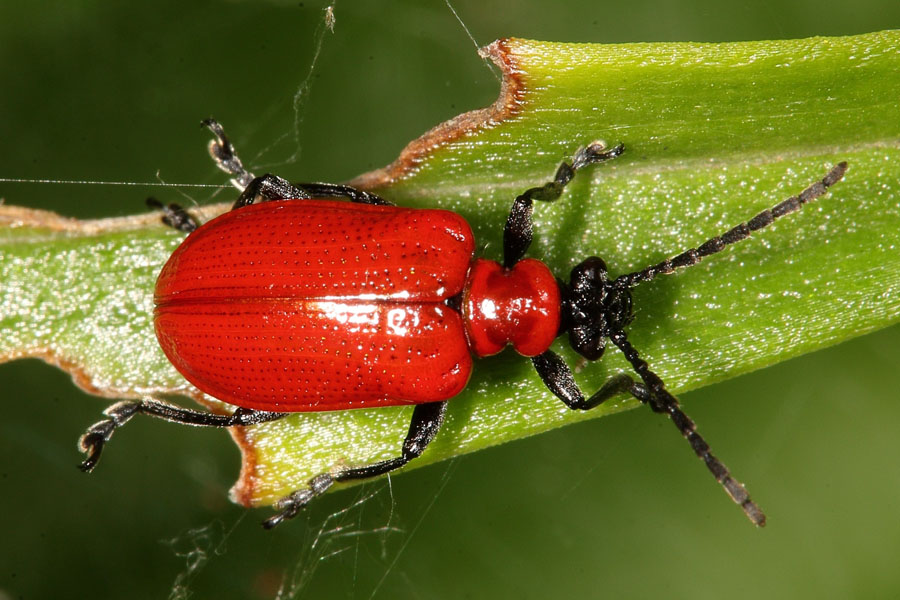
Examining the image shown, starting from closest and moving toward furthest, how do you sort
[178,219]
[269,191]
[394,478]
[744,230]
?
1. [744,230]
2. [178,219]
3. [269,191]
4. [394,478]

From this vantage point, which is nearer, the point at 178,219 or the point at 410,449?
the point at 410,449

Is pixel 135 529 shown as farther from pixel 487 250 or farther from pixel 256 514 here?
pixel 487 250

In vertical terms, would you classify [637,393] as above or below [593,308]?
below

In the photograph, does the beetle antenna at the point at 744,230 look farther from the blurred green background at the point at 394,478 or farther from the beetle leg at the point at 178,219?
the beetle leg at the point at 178,219

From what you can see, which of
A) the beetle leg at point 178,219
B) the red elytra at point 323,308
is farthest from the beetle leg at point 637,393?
the beetle leg at point 178,219

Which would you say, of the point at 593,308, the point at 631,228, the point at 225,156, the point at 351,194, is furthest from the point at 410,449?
the point at 225,156

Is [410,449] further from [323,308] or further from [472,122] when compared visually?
[472,122]

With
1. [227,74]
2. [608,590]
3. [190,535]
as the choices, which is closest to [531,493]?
[608,590]
